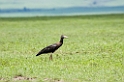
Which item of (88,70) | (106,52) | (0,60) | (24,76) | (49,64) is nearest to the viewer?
(24,76)

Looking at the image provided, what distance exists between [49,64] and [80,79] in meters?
2.68

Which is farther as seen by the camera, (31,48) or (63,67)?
(31,48)

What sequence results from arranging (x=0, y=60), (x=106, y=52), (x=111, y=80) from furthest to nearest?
(x=106, y=52) < (x=0, y=60) < (x=111, y=80)

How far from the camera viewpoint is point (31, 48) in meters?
18.3

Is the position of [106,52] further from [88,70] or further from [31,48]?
[88,70]

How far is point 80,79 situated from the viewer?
10.5 meters

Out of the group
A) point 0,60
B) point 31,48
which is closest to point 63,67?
point 0,60

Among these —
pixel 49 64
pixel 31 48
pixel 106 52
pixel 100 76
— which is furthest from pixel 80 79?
pixel 31 48

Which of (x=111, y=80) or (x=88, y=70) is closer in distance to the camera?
(x=111, y=80)

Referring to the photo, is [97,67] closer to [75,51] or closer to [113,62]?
[113,62]

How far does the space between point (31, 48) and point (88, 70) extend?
683 centimetres

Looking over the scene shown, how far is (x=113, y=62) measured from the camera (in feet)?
44.7

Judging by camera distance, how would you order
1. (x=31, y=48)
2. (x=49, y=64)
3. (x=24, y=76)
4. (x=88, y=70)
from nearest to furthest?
1. (x=24, y=76)
2. (x=88, y=70)
3. (x=49, y=64)
4. (x=31, y=48)

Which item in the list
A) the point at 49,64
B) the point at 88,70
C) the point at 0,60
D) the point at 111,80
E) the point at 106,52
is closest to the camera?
the point at 111,80
